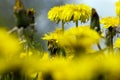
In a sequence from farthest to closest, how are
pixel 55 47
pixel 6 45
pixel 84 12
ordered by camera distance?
pixel 84 12 < pixel 55 47 < pixel 6 45

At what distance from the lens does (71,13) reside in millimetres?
1577

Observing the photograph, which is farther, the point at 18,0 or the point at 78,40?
the point at 18,0

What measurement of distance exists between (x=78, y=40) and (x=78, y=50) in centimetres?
1

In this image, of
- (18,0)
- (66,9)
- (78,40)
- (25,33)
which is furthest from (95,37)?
(66,9)

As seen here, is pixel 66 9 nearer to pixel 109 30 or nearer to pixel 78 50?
pixel 109 30

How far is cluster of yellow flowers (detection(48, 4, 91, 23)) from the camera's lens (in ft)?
5.18

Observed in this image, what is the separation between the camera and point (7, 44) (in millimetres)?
453

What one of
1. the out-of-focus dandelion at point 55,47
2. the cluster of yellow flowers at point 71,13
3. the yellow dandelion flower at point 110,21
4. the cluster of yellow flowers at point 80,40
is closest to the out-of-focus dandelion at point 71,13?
the cluster of yellow flowers at point 71,13

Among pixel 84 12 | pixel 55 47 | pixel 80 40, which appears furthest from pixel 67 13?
pixel 80 40

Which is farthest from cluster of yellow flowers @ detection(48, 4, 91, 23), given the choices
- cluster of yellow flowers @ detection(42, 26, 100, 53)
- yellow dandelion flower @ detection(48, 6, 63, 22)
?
cluster of yellow flowers @ detection(42, 26, 100, 53)

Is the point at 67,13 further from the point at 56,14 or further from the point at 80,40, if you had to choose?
the point at 80,40

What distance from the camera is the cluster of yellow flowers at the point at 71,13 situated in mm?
1578

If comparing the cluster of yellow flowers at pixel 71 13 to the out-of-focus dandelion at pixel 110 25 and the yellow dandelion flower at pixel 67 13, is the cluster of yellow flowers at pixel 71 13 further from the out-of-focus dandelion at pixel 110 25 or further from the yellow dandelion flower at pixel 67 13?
the out-of-focus dandelion at pixel 110 25

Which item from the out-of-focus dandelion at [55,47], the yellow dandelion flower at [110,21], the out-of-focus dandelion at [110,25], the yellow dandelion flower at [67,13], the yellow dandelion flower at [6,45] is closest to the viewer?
the yellow dandelion flower at [6,45]
